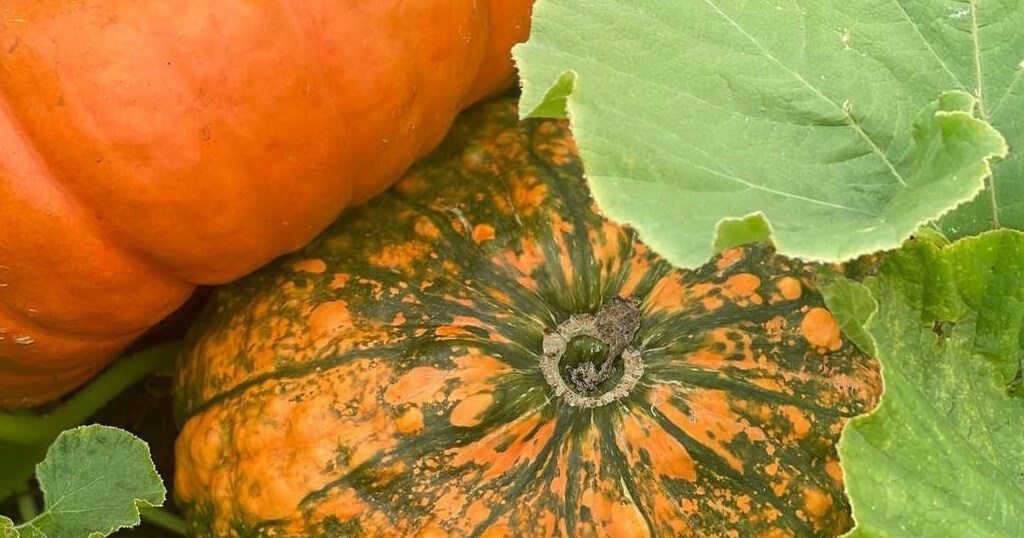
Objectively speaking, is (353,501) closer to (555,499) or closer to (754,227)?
(555,499)

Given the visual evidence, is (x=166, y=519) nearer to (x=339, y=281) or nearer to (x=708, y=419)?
Result: (x=339, y=281)

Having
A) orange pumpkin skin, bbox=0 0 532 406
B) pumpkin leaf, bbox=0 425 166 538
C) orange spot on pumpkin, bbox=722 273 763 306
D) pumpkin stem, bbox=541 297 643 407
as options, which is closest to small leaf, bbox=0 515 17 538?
pumpkin leaf, bbox=0 425 166 538

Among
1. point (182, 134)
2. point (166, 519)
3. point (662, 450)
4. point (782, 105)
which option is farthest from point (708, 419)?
point (166, 519)

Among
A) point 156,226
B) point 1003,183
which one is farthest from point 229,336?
point 1003,183

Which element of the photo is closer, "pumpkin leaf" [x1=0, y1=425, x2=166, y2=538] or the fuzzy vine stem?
"pumpkin leaf" [x1=0, y1=425, x2=166, y2=538]

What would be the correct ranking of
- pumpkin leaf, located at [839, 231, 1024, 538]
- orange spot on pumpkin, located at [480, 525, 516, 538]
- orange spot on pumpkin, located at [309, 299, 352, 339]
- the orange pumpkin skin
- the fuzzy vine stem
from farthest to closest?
the fuzzy vine stem → orange spot on pumpkin, located at [309, 299, 352, 339] → orange spot on pumpkin, located at [480, 525, 516, 538] → the orange pumpkin skin → pumpkin leaf, located at [839, 231, 1024, 538]

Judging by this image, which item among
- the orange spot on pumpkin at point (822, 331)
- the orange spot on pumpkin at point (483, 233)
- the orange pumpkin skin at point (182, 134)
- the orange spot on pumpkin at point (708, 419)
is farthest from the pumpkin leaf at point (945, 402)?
the orange pumpkin skin at point (182, 134)

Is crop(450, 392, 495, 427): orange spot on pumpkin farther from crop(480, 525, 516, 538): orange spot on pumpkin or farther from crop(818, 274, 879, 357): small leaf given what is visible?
crop(818, 274, 879, 357): small leaf
